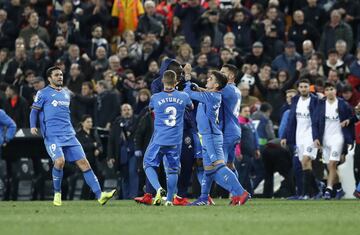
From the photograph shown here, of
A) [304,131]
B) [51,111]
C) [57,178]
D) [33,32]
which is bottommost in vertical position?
[57,178]

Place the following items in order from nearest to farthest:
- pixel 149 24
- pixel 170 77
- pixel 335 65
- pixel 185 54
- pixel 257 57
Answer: pixel 170 77 → pixel 335 65 → pixel 185 54 → pixel 257 57 → pixel 149 24

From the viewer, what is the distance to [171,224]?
45.8 ft

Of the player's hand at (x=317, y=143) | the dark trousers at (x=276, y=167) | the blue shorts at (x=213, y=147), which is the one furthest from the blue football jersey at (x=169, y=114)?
the dark trousers at (x=276, y=167)

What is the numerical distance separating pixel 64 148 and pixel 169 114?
202 cm

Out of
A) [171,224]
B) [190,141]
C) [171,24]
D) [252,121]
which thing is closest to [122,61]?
[171,24]

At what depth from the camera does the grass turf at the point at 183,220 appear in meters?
13.0

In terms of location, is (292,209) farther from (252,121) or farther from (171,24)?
(171,24)

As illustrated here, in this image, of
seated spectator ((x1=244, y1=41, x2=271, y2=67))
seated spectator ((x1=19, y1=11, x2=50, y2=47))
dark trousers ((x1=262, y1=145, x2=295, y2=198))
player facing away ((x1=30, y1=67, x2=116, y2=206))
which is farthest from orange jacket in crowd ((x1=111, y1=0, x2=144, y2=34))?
player facing away ((x1=30, y1=67, x2=116, y2=206))

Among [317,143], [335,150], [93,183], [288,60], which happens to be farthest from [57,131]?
[288,60]

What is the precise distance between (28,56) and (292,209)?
44.0ft

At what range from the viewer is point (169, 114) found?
18734 millimetres

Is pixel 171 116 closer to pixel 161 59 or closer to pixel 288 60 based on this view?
pixel 161 59

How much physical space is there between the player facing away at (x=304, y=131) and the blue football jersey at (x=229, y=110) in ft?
11.8

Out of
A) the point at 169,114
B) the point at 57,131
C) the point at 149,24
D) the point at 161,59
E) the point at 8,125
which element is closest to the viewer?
the point at 169,114
